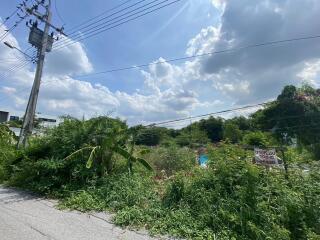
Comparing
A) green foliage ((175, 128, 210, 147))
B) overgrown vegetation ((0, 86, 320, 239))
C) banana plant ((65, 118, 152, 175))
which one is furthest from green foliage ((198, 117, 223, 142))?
banana plant ((65, 118, 152, 175))

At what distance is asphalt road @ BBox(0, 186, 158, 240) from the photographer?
530cm

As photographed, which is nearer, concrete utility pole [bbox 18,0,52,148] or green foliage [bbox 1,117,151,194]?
green foliage [bbox 1,117,151,194]

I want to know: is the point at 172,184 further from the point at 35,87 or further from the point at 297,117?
the point at 297,117

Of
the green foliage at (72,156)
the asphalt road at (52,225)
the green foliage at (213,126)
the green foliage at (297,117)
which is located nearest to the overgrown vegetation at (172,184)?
the green foliage at (72,156)

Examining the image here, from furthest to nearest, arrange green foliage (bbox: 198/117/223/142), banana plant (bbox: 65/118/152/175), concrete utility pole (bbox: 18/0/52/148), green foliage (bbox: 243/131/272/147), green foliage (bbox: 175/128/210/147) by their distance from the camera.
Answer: green foliage (bbox: 198/117/223/142)
concrete utility pole (bbox: 18/0/52/148)
green foliage (bbox: 175/128/210/147)
banana plant (bbox: 65/118/152/175)
green foliage (bbox: 243/131/272/147)

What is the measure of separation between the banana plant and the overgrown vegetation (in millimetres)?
34

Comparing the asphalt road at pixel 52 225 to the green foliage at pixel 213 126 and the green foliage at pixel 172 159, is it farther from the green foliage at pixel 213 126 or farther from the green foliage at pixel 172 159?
the green foliage at pixel 213 126

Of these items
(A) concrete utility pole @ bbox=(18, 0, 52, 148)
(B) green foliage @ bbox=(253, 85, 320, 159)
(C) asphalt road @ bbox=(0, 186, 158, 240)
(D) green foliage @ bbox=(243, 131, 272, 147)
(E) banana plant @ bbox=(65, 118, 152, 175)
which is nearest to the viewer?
(C) asphalt road @ bbox=(0, 186, 158, 240)

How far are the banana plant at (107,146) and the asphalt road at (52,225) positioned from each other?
7.58ft

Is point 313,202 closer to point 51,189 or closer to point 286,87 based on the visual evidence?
point 51,189

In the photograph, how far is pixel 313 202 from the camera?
5.52 meters

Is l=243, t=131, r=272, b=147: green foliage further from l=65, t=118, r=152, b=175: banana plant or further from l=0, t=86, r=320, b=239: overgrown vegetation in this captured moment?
l=65, t=118, r=152, b=175: banana plant

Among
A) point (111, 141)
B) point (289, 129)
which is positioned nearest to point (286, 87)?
point (289, 129)

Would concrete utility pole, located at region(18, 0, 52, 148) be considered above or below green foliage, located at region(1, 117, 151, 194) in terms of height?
above
